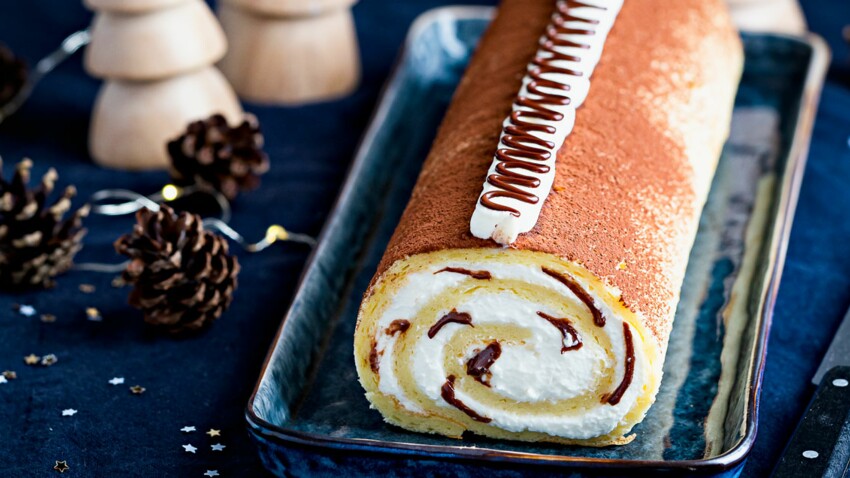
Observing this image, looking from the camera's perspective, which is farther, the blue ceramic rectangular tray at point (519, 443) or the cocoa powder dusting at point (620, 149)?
the cocoa powder dusting at point (620, 149)

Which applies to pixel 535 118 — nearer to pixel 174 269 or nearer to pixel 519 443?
pixel 519 443

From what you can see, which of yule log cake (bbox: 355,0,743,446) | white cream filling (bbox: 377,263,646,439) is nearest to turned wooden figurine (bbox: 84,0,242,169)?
yule log cake (bbox: 355,0,743,446)

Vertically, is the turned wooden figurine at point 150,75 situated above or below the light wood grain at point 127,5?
below

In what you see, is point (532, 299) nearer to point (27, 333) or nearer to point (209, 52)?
point (27, 333)

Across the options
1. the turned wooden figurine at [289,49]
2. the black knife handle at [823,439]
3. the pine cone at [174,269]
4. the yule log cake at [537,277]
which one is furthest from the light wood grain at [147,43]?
the black knife handle at [823,439]

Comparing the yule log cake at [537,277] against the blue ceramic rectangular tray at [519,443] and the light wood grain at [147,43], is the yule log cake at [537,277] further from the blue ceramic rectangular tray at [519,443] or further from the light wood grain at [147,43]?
the light wood grain at [147,43]

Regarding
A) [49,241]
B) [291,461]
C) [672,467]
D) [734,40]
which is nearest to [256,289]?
[49,241]

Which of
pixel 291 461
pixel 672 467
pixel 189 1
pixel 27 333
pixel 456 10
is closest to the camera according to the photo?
pixel 672 467
